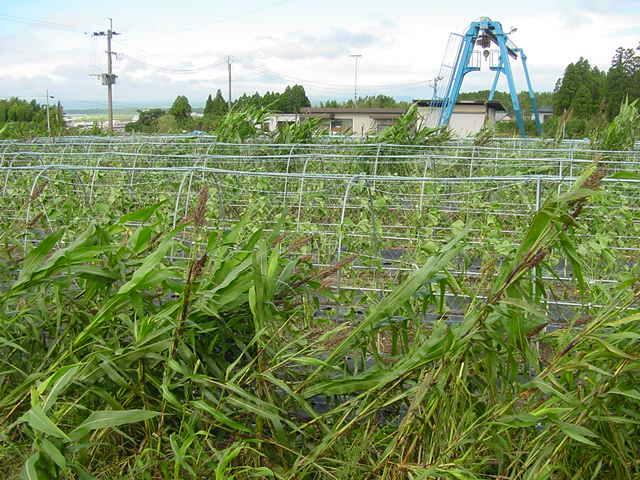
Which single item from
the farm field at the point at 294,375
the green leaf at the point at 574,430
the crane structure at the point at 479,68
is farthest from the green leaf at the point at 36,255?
the crane structure at the point at 479,68

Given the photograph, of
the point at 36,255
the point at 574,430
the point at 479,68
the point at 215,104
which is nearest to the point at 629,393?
the point at 574,430

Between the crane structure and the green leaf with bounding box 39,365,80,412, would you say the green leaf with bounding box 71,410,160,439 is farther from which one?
the crane structure

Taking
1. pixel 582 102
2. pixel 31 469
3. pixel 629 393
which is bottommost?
pixel 31 469

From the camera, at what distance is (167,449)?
162 centimetres

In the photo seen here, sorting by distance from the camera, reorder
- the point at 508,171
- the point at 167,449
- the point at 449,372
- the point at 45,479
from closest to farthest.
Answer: the point at 45,479 < the point at 449,372 < the point at 167,449 < the point at 508,171

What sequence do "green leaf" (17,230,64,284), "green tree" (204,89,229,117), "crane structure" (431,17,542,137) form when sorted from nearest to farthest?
"green leaf" (17,230,64,284), "crane structure" (431,17,542,137), "green tree" (204,89,229,117)

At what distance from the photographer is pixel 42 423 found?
1.29 meters

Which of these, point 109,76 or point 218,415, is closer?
point 218,415

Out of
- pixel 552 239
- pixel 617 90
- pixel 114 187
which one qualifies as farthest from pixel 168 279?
pixel 617 90

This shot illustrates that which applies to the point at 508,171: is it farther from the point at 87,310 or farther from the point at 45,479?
the point at 45,479

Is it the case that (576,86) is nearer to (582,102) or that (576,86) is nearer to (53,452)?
(582,102)

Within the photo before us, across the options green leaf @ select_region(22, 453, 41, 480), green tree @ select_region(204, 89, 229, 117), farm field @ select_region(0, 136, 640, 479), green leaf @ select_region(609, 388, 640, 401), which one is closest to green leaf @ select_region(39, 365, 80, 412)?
farm field @ select_region(0, 136, 640, 479)

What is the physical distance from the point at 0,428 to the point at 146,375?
394 millimetres

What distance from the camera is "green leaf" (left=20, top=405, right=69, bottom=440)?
4.15 feet
